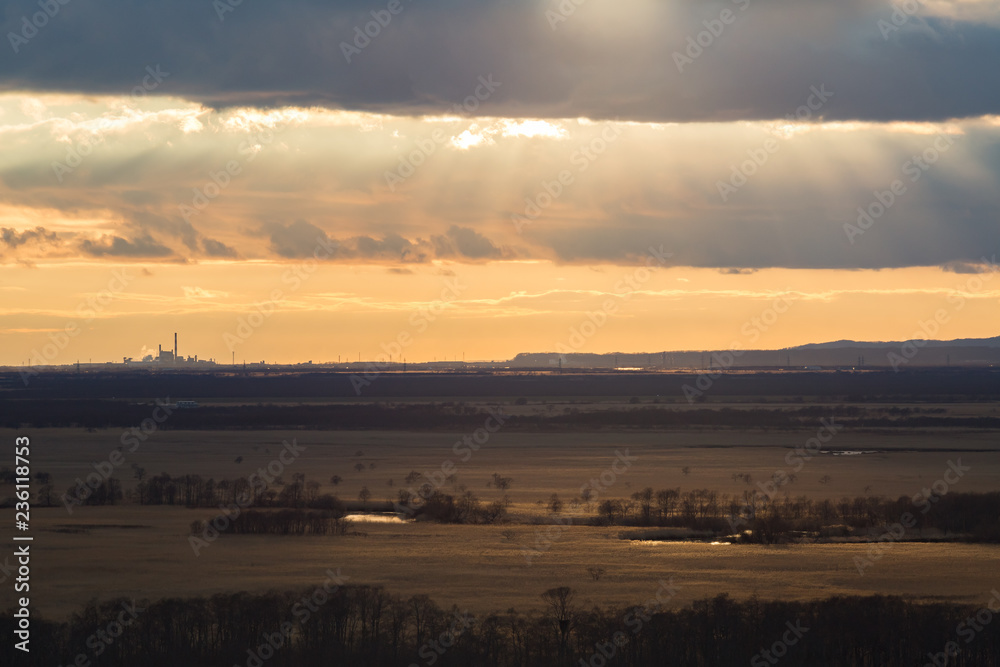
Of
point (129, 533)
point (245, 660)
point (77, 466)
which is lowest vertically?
point (245, 660)

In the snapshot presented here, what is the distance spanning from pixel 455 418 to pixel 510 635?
421ft

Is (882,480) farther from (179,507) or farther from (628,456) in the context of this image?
(179,507)

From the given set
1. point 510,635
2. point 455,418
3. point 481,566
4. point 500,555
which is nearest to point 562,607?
point 510,635

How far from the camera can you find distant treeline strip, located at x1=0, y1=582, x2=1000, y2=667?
43.2 meters

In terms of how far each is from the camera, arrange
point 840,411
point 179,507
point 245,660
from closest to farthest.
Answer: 1. point 245,660
2. point 179,507
3. point 840,411

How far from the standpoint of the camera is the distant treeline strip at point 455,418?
518 ft

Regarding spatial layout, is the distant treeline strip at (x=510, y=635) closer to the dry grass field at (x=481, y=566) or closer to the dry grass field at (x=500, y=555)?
the dry grass field at (x=481, y=566)

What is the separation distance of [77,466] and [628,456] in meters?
50.3

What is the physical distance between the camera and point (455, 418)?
17362 cm

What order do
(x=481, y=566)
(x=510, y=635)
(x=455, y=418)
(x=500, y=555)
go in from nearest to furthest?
1. (x=510, y=635)
2. (x=481, y=566)
3. (x=500, y=555)
4. (x=455, y=418)

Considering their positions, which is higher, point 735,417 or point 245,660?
point 735,417

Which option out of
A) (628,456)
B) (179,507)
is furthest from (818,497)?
(179,507)

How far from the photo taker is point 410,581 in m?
54.9

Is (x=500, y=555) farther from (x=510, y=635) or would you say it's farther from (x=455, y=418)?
(x=455, y=418)
